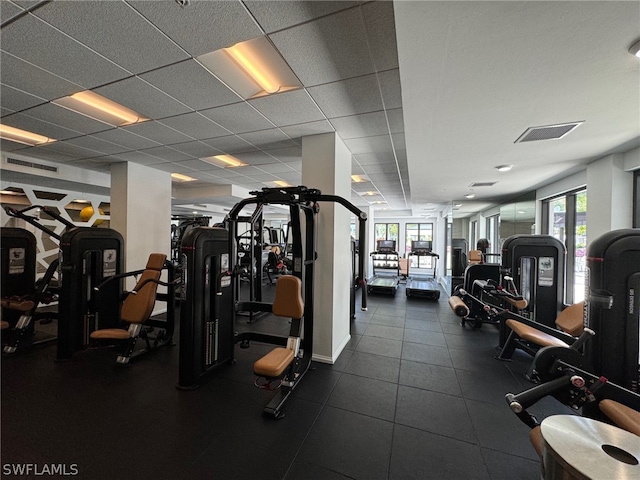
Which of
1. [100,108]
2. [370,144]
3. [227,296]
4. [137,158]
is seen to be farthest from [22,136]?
[370,144]

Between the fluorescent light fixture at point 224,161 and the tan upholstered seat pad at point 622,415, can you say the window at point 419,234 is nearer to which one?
the fluorescent light fixture at point 224,161

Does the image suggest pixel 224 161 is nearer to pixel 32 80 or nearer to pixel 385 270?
pixel 32 80

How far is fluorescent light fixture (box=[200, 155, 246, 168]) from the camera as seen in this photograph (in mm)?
4787

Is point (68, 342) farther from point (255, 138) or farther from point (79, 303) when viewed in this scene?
point (255, 138)

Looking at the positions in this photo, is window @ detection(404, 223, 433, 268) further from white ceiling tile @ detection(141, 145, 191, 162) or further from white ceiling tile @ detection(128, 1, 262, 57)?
white ceiling tile @ detection(128, 1, 262, 57)

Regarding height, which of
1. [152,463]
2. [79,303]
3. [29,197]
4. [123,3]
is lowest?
[152,463]

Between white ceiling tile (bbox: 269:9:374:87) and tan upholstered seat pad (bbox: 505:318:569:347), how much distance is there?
3.03 metres

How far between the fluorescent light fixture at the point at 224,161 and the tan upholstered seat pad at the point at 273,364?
3.73 m

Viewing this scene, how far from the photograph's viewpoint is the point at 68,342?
3.26 m

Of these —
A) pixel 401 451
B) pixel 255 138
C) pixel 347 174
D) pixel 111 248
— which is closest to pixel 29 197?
pixel 111 248

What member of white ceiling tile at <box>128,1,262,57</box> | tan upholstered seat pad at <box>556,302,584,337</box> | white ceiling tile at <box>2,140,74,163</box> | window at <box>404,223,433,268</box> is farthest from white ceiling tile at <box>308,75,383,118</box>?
window at <box>404,223,433,268</box>

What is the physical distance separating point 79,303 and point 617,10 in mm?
5559

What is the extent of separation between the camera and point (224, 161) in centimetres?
503

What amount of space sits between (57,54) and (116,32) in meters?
0.72
